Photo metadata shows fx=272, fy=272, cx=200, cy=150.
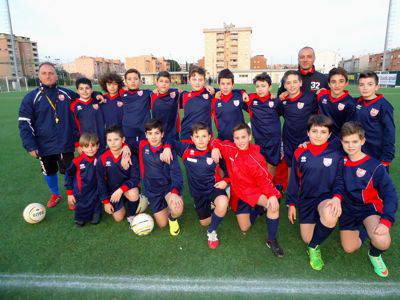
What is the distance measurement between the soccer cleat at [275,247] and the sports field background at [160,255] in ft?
0.17

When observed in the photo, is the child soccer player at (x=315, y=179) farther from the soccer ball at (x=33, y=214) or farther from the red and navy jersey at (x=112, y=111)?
the soccer ball at (x=33, y=214)

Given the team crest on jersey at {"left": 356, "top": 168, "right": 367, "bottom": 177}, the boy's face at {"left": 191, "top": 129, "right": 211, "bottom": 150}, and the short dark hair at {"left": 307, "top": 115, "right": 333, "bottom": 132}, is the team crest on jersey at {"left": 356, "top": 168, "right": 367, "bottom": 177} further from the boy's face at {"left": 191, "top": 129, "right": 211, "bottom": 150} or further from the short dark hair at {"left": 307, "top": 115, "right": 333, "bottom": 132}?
the boy's face at {"left": 191, "top": 129, "right": 211, "bottom": 150}

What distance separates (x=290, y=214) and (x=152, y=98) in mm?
2728

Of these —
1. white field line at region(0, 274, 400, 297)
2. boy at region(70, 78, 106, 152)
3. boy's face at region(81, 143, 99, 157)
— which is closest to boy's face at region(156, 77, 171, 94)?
boy at region(70, 78, 106, 152)

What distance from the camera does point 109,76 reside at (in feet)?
14.3

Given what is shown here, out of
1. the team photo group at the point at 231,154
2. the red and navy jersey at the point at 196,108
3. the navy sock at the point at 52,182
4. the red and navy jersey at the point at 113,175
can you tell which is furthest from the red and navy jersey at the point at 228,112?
the navy sock at the point at 52,182

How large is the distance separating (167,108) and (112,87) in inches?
37.3

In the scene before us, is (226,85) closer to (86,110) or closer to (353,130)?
(353,130)

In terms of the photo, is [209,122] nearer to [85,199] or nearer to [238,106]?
[238,106]

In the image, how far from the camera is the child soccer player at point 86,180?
11.6 feet

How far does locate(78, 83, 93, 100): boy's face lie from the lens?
161 inches

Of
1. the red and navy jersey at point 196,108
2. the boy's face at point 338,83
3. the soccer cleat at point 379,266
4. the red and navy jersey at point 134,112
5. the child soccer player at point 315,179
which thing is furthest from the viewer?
the red and navy jersey at point 134,112

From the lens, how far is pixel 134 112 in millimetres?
4277

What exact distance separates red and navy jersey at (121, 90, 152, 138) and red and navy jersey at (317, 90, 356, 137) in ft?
8.54
